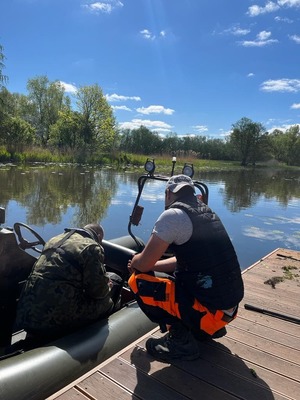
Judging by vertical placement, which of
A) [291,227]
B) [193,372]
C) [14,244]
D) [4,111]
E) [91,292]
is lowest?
[291,227]

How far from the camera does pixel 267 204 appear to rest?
12.4 meters

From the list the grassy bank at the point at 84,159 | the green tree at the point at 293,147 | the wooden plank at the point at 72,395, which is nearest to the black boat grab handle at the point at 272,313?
the wooden plank at the point at 72,395

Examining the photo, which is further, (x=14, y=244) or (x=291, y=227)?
(x=291, y=227)

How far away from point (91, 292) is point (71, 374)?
0.48 m

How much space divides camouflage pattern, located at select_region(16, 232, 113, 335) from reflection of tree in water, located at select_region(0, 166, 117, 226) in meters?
4.97

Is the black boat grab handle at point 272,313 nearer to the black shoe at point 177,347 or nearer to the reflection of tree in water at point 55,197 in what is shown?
the black shoe at point 177,347

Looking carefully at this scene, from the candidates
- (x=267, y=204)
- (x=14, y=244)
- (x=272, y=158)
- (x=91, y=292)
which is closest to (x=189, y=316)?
(x=91, y=292)

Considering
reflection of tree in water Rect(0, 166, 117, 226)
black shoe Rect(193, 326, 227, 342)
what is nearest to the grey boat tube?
black shoe Rect(193, 326, 227, 342)

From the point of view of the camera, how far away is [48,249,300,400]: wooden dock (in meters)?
1.76

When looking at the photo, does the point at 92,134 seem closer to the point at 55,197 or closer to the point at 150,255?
the point at 55,197

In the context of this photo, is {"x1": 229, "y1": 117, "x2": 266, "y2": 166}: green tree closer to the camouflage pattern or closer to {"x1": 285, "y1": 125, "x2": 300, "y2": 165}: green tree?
{"x1": 285, "y1": 125, "x2": 300, "y2": 165}: green tree

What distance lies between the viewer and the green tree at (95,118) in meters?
27.6

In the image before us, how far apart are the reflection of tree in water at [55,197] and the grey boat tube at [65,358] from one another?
4.91m

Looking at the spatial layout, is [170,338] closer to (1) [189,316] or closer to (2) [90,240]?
(1) [189,316]
